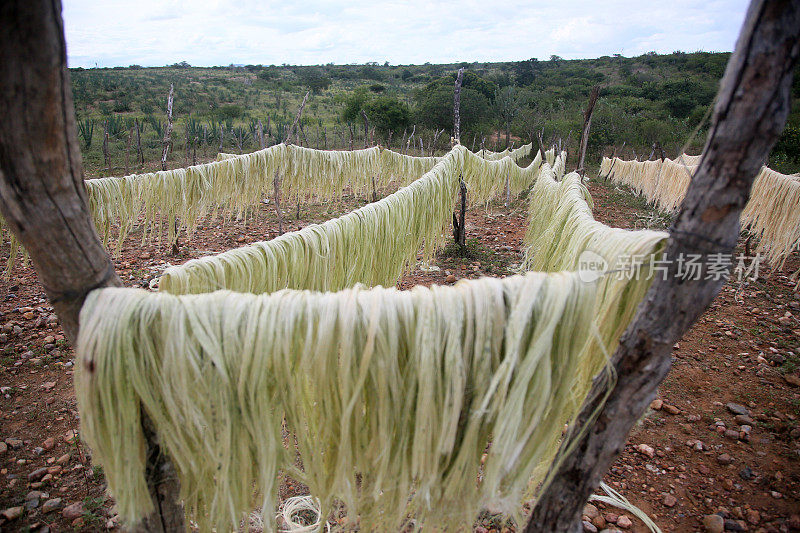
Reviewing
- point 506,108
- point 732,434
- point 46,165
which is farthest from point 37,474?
point 506,108

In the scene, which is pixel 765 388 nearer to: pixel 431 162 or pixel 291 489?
pixel 291 489

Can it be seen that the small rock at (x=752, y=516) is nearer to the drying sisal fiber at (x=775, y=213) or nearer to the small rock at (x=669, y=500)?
the small rock at (x=669, y=500)

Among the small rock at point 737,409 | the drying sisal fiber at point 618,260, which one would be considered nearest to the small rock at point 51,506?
the drying sisal fiber at point 618,260

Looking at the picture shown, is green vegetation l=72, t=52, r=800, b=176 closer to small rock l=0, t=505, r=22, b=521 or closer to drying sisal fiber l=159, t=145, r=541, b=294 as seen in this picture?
drying sisal fiber l=159, t=145, r=541, b=294

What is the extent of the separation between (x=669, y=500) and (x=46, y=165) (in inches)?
127

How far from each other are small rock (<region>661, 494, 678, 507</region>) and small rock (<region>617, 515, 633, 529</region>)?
0.30 meters

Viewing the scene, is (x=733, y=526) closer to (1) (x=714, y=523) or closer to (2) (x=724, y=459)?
(1) (x=714, y=523)

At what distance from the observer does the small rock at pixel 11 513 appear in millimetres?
2037

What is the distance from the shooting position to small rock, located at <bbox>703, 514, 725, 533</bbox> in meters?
2.08

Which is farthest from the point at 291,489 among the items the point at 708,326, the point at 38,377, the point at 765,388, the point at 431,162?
the point at 431,162

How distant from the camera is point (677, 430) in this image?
2.84 metres

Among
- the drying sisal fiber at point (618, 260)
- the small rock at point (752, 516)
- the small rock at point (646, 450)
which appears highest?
the drying sisal fiber at point (618, 260)

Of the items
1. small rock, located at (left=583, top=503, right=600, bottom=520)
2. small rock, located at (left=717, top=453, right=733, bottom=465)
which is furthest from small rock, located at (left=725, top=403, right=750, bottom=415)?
small rock, located at (left=583, top=503, right=600, bottom=520)

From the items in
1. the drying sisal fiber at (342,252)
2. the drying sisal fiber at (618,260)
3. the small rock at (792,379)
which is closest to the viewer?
the drying sisal fiber at (618,260)
